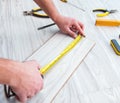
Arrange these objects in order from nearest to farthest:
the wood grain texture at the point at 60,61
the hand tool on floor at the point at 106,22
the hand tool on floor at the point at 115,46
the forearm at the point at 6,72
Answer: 1. the forearm at the point at 6,72
2. the wood grain texture at the point at 60,61
3. the hand tool on floor at the point at 115,46
4. the hand tool on floor at the point at 106,22

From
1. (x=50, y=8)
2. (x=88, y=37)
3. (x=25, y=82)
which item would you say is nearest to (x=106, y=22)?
(x=88, y=37)

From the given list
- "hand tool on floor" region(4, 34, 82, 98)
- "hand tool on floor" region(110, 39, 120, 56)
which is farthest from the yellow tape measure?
"hand tool on floor" region(110, 39, 120, 56)

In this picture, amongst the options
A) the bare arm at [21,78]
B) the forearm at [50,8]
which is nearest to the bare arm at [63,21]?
the forearm at [50,8]

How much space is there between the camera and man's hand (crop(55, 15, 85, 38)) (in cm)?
105

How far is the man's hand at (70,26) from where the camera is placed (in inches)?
41.2

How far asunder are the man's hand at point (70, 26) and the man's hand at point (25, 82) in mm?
373

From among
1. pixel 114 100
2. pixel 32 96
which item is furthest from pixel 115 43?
pixel 32 96

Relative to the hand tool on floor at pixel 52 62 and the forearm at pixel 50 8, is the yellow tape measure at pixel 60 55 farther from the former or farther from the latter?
the forearm at pixel 50 8

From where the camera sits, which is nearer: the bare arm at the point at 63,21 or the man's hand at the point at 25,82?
the man's hand at the point at 25,82

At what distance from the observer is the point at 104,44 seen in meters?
1.02

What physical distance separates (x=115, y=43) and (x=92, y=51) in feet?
0.37

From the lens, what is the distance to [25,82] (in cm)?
68

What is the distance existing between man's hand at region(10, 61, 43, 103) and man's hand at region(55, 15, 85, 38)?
0.37 m

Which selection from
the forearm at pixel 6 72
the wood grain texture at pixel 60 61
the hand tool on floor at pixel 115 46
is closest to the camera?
the forearm at pixel 6 72
